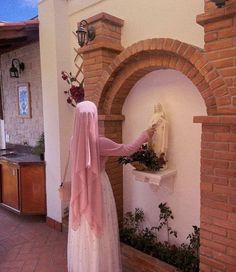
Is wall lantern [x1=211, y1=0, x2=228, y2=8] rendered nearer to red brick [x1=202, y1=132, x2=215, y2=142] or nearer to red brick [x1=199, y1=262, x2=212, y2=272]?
red brick [x1=202, y1=132, x2=215, y2=142]

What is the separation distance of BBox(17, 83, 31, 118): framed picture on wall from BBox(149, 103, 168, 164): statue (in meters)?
2.94

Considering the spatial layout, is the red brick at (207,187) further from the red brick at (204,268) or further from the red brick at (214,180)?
the red brick at (204,268)

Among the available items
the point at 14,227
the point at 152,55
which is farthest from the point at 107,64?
the point at 14,227

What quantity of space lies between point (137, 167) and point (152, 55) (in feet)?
3.84

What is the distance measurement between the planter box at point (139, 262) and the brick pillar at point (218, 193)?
54 centimetres

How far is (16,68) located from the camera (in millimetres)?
4820

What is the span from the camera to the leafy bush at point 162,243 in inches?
96.3

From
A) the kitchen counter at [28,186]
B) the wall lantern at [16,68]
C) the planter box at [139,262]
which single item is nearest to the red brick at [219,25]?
the planter box at [139,262]

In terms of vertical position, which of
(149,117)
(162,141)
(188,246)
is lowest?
(188,246)

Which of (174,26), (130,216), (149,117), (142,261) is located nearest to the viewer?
(174,26)

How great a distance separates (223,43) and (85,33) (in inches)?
60.4

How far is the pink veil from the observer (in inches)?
82.5

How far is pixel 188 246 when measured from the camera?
260 cm

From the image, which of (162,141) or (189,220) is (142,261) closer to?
(189,220)
